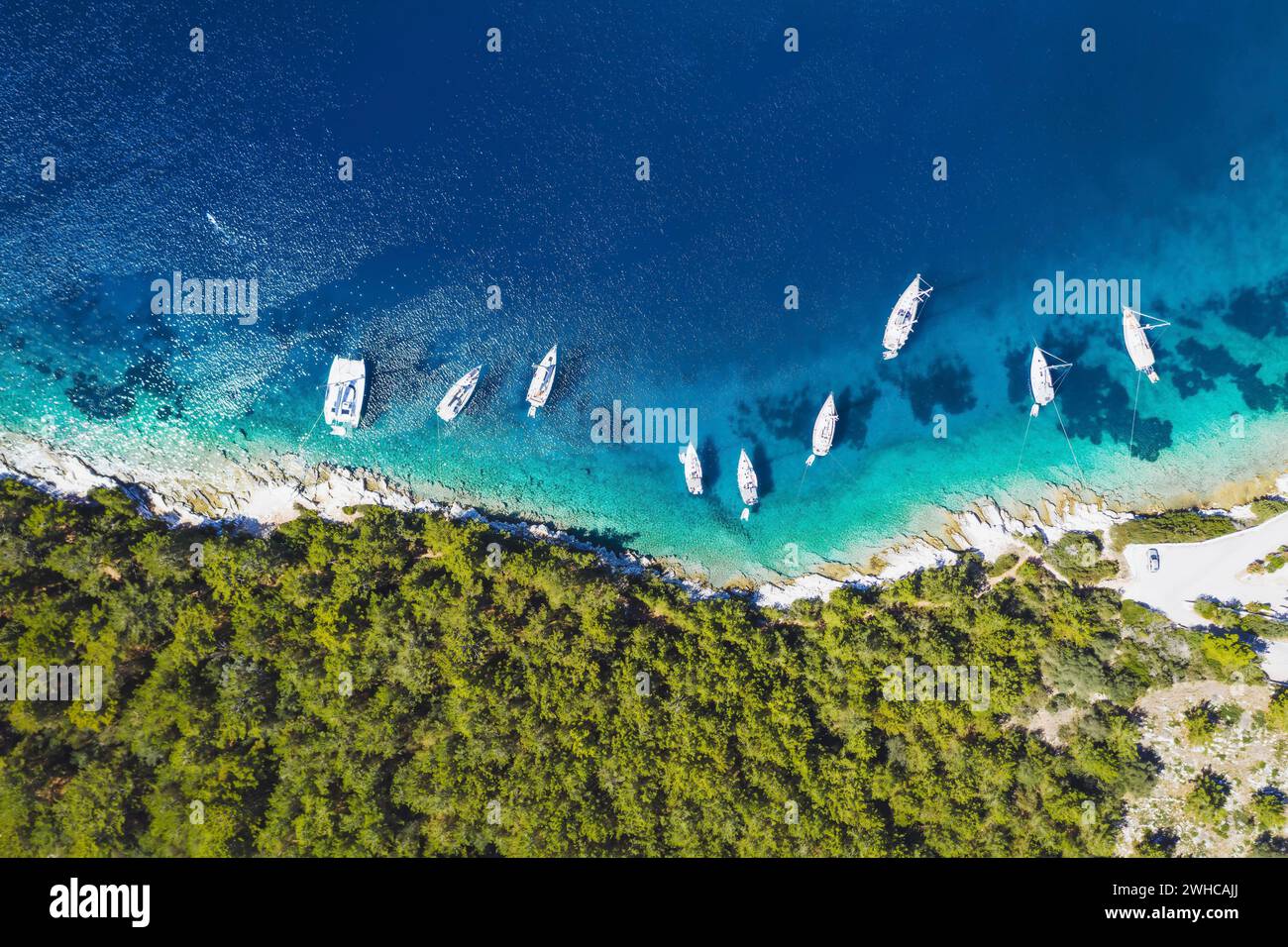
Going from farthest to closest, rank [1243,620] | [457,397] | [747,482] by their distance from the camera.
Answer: [747,482] < [457,397] < [1243,620]

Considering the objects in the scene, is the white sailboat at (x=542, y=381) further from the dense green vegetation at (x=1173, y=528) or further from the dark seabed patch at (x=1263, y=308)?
the dark seabed patch at (x=1263, y=308)

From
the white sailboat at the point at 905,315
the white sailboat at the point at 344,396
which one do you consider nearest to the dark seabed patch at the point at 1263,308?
the white sailboat at the point at 905,315

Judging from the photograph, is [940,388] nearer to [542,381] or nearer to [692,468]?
[692,468]

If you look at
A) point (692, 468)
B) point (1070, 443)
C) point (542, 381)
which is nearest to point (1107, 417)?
point (1070, 443)

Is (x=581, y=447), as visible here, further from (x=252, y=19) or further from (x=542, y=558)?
(x=252, y=19)

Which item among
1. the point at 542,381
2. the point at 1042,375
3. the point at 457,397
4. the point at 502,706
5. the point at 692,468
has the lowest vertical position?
the point at 502,706

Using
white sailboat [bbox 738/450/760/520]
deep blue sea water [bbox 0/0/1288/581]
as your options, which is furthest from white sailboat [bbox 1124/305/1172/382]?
white sailboat [bbox 738/450/760/520]
